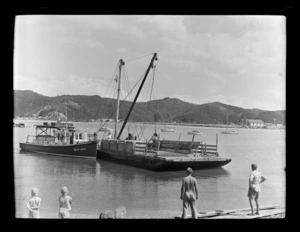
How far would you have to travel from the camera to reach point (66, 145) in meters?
26.9

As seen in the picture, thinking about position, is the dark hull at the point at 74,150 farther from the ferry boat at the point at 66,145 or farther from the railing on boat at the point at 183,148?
the railing on boat at the point at 183,148

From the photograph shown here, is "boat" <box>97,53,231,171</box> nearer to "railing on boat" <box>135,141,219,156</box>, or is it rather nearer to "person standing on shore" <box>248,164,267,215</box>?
"railing on boat" <box>135,141,219,156</box>

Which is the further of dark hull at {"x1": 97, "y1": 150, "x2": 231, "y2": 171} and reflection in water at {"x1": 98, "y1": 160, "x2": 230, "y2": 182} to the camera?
dark hull at {"x1": 97, "y1": 150, "x2": 231, "y2": 171}

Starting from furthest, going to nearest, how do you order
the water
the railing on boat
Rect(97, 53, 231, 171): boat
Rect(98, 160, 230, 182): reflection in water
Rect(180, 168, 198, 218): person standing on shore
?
the railing on boat → Rect(97, 53, 231, 171): boat → Rect(98, 160, 230, 182): reflection in water → the water → Rect(180, 168, 198, 218): person standing on shore

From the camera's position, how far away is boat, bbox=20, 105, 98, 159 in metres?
25.9

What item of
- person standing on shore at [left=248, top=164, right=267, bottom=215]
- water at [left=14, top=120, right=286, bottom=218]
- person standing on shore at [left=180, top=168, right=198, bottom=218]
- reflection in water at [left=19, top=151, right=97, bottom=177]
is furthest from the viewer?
reflection in water at [left=19, top=151, right=97, bottom=177]

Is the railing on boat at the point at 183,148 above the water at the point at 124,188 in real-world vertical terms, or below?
above

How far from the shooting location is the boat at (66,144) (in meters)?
25.9

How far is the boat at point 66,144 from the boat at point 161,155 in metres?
0.83

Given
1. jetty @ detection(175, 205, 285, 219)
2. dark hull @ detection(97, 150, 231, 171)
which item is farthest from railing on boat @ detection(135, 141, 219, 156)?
jetty @ detection(175, 205, 285, 219)

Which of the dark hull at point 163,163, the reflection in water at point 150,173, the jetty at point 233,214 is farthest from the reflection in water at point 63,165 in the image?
the jetty at point 233,214

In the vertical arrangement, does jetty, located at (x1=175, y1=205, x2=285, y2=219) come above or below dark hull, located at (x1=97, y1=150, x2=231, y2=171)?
above
